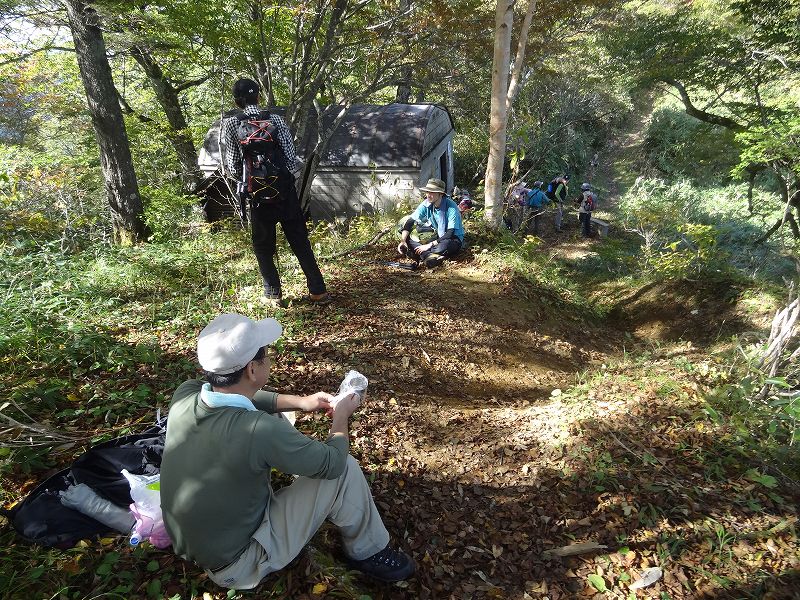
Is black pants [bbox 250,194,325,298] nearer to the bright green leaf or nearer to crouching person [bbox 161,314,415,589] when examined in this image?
crouching person [bbox 161,314,415,589]

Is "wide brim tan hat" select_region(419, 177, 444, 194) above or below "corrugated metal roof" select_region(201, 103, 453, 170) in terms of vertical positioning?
below

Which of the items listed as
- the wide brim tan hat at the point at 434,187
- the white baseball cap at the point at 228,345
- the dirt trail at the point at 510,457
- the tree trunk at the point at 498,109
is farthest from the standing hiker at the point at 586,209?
the white baseball cap at the point at 228,345

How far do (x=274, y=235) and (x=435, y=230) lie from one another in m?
3.03

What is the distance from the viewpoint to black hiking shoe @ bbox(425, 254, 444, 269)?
22.0 ft

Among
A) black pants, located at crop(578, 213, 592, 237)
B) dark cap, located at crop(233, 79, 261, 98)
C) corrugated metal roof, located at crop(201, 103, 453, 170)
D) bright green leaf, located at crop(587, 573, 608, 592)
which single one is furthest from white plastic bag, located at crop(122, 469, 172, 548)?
black pants, located at crop(578, 213, 592, 237)

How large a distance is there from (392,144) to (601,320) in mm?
6135

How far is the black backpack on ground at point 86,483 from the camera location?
7.12 feet

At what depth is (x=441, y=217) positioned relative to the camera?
6742 millimetres

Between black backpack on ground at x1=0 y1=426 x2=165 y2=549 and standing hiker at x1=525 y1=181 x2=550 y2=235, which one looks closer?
black backpack on ground at x1=0 y1=426 x2=165 y2=549

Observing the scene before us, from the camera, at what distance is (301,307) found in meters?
4.90

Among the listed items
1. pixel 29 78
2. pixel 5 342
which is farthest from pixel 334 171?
pixel 29 78

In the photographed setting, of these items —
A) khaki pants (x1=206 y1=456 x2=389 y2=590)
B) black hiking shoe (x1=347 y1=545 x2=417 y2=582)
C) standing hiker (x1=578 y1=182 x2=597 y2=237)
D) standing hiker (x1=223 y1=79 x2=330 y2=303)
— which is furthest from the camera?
standing hiker (x1=578 y1=182 x2=597 y2=237)

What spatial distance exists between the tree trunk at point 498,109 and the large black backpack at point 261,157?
14.4 feet

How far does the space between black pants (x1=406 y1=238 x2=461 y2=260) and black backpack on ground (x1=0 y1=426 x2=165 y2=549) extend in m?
4.77
